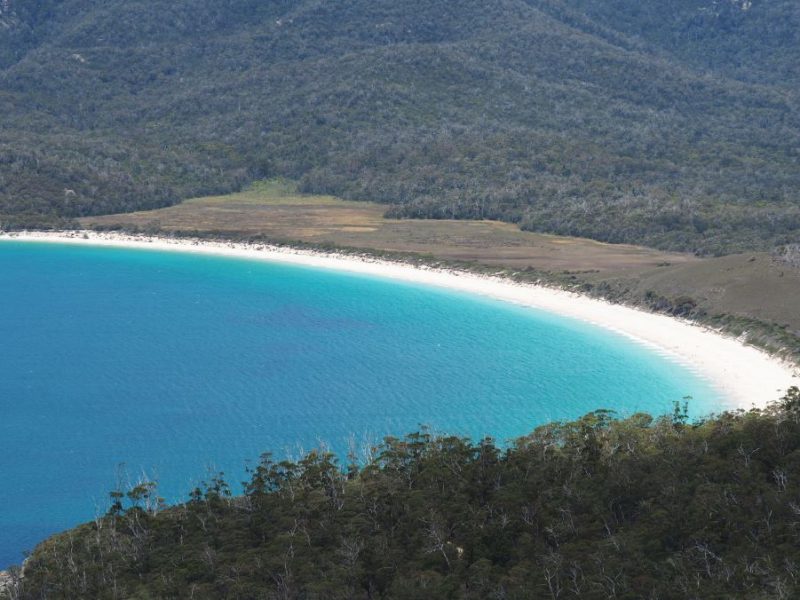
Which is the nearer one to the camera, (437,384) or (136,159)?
(437,384)

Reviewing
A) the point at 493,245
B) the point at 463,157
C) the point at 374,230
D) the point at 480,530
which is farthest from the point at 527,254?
the point at 480,530

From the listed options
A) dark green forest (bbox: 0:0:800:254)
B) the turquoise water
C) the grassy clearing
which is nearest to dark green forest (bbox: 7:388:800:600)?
the turquoise water

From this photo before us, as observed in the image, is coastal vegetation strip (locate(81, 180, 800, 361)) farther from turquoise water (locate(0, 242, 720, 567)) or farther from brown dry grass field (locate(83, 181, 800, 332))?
turquoise water (locate(0, 242, 720, 567))

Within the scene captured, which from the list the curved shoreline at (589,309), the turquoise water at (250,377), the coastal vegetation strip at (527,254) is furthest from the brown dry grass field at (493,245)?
the turquoise water at (250,377)

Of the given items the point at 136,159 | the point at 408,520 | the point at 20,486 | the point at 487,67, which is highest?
the point at 487,67

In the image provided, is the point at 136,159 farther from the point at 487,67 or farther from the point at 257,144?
the point at 487,67

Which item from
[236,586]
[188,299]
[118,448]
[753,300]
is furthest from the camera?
[188,299]

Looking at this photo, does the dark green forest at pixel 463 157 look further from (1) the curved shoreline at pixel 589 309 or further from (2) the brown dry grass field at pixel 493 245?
(1) the curved shoreline at pixel 589 309

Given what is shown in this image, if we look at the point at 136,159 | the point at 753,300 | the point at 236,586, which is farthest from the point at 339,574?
the point at 136,159
